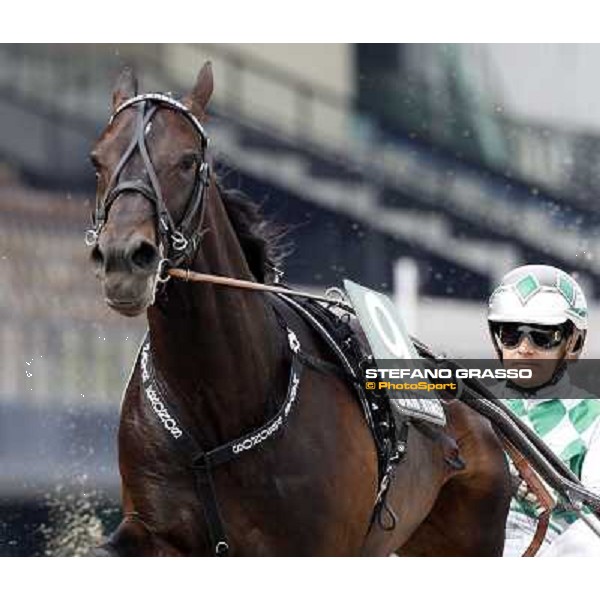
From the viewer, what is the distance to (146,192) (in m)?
2.70

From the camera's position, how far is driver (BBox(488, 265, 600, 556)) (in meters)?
3.74

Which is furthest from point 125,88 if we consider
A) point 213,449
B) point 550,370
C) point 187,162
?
point 550,370

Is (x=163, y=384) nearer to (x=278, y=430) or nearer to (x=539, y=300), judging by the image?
(x=278, y=430)

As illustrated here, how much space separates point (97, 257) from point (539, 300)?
148 cm

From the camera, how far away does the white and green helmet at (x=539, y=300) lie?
3736mm

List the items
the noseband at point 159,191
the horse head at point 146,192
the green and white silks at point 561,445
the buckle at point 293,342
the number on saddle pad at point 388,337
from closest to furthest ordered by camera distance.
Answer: the horse head at point 146,192 < the noseband at point 159,191 < the buckle at point 293,342 < the number on saddle pad at point 388,337 < the green and white silks at point 561,445

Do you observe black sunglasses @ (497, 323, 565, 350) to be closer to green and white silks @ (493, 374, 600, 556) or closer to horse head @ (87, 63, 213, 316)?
green and white silks @ (493, 374, 600, 556)

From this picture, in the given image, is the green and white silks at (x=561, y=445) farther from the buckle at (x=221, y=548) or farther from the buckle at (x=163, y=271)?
the buckle at (x=163, y=271)

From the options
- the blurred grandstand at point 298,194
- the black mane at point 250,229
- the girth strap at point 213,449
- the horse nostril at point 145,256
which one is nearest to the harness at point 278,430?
the girth strap at point 213,449

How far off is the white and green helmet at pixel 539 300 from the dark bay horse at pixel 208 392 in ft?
2.34

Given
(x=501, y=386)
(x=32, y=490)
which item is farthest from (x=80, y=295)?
(x=501, y=386)

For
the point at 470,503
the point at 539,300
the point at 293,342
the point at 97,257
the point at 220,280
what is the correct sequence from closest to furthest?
the point at 97,257
the point at 220,280
the point at 293,342
the point at 539,300
the point at 470,503

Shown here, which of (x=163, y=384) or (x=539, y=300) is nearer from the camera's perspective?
(x=163, y=384)

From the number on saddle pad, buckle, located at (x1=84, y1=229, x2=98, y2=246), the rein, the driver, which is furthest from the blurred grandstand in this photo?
buckle, located at (x1=84, y1=229, x2=98, y2=246)
